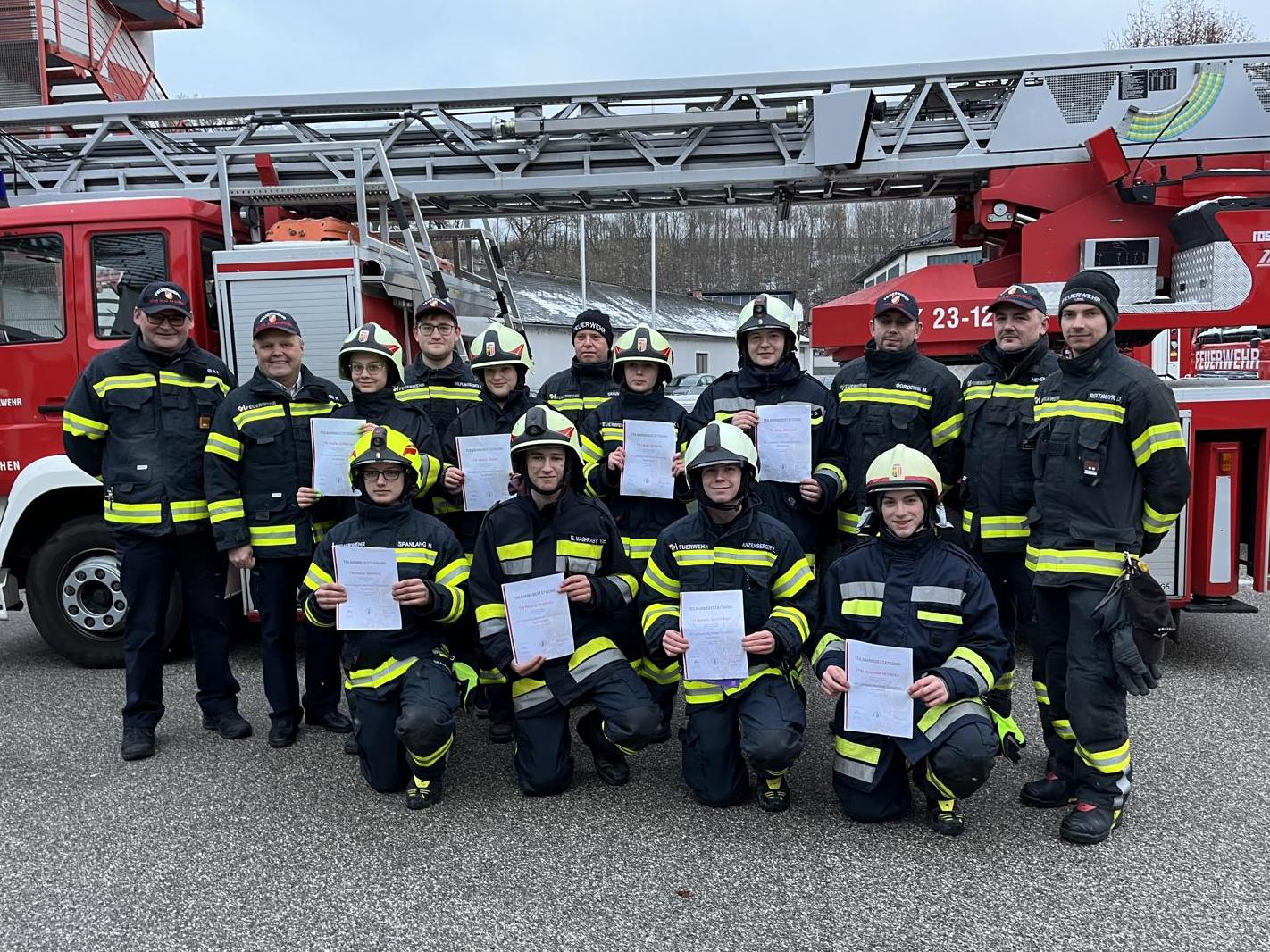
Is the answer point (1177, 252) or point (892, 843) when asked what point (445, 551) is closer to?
point (892, 843)

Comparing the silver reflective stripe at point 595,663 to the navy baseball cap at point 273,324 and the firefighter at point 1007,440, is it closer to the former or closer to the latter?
the firefighter at point 1007,440

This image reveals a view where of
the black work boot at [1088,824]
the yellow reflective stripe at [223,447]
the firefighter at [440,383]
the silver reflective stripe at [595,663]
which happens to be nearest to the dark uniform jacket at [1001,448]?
the black work boot at [1088,824]

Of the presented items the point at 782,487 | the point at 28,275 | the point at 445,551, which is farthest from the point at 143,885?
the point at 28,275

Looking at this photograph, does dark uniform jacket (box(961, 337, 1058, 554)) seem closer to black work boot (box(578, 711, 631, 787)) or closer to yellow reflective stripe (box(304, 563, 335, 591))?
black work boot (box(578, 711, 631, 787))

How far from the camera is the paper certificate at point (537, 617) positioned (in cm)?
354

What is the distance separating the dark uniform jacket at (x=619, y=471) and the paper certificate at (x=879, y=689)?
124cm

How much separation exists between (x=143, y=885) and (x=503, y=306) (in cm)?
517

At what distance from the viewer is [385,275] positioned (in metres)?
5.28

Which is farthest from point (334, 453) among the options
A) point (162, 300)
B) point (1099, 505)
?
point (1099, 505)

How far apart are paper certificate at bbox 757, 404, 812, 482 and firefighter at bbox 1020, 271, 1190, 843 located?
3.40 feet

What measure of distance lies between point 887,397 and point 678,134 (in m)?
2.60

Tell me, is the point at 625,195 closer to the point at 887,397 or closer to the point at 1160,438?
the point at 887,397

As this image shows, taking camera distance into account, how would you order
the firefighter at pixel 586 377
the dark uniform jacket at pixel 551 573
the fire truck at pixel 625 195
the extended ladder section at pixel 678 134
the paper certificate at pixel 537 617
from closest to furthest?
the paper certificate at pixel 537 617 → the dark uniform jacket at pixel 551 573 → the firefighter at pixel 586 377 → the fire truck at pixel 625 195 → the extended ladder section at pixel 678 134

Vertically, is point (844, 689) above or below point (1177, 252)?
below
